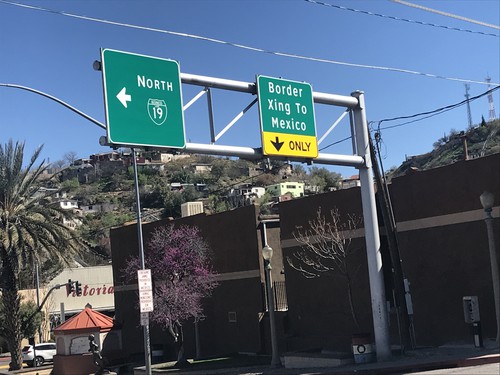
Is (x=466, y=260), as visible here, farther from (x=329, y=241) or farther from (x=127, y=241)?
(x=127, y=241)

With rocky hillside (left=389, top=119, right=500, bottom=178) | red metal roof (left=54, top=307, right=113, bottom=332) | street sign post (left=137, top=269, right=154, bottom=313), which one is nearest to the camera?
street sign post (left=137, top=269, right=154, bottom=313)

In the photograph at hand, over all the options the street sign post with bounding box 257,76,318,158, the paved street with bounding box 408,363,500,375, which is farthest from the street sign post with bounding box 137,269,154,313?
the paved street with bounding box 408,363,500,375

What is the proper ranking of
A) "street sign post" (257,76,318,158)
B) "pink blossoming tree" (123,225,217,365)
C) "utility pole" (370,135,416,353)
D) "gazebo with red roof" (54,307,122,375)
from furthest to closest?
"gazebo with red roof" (54,307,122,375)
"pink blossoming tree" (123,225,217,365)
"utility pole" (370,135,416,353)
"street sign post" (257,76,318,158)

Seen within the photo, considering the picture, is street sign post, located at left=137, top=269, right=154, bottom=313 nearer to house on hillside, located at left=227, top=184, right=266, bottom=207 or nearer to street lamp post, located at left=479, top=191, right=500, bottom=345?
street lamp post, located at left=479, top=191, right=500, bottom=345

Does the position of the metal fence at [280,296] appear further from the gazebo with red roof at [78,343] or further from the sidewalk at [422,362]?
the gazebo with red roof at [78,343]

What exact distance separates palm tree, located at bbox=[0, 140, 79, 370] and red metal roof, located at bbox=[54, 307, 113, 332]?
223cm

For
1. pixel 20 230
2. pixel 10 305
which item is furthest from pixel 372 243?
pixel 10 305

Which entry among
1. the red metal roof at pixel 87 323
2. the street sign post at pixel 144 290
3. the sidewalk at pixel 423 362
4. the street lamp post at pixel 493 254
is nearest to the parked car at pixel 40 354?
the red metal roof at pixel 87 323

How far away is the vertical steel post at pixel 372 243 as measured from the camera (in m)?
16.8

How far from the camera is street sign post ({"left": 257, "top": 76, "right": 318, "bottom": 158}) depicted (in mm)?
14875

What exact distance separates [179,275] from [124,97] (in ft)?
49.5

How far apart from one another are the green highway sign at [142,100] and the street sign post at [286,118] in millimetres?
2220

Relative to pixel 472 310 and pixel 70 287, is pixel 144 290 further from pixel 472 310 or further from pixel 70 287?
pixel 70 287

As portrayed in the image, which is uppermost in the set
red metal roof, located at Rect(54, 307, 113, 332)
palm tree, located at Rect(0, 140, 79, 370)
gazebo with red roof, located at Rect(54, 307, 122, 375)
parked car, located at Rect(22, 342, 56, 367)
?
palm tree, located at Rect(0, 140, 79, 370)
